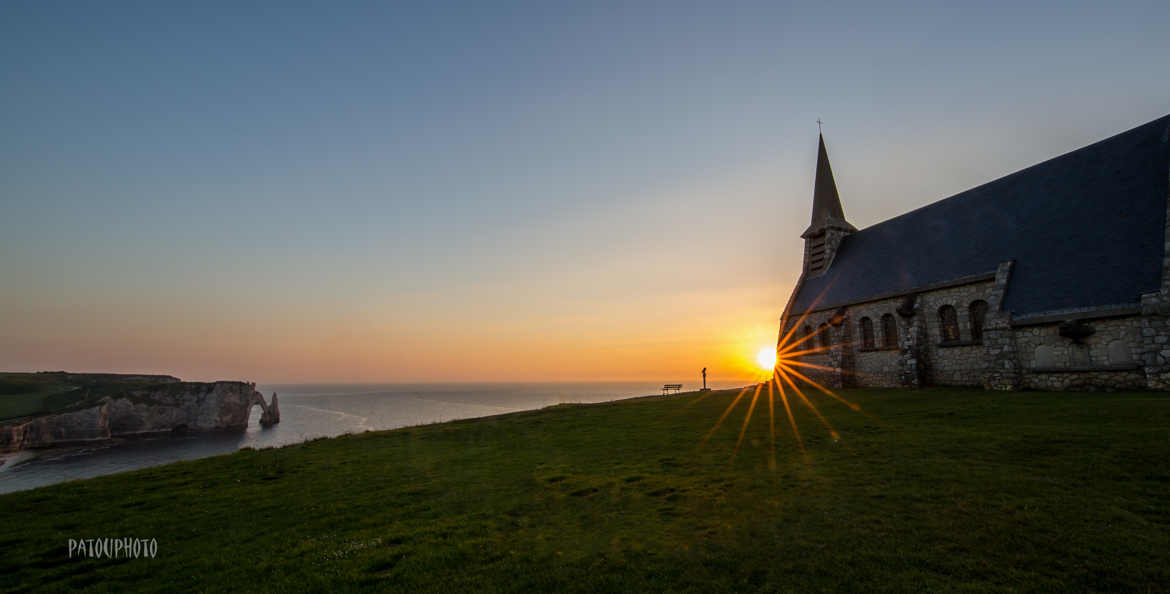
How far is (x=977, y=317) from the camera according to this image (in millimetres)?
26297

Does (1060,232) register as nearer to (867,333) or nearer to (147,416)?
(867,333)

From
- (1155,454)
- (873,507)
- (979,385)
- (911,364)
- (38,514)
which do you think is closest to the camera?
(873,507)

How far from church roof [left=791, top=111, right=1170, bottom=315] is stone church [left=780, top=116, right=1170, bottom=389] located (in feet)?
0.22

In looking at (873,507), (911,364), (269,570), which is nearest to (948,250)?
(911,364)

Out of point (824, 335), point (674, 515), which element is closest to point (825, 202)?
point (824, 335)

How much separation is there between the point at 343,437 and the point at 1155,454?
2960 centimetres

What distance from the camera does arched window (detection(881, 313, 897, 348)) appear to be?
31281 millimetres

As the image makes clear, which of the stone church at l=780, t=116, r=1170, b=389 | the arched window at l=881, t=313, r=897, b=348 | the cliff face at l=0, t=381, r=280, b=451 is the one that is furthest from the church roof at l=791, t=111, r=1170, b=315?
the cliff face at l=0, t=381, r=280, b=451

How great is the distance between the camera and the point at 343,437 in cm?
2448

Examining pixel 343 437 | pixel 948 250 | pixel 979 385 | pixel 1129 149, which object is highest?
pixel 1129 149

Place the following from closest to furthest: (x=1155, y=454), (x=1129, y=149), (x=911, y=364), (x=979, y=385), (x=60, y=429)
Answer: (x=1155, y=454), (x=1129, y=149), (x=979, y=385), (x=911, y=364), (x=60, y=429)

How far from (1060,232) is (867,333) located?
1187cm

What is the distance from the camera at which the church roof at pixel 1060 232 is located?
68.6 feet

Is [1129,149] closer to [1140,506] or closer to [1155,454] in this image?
[1155,454]
